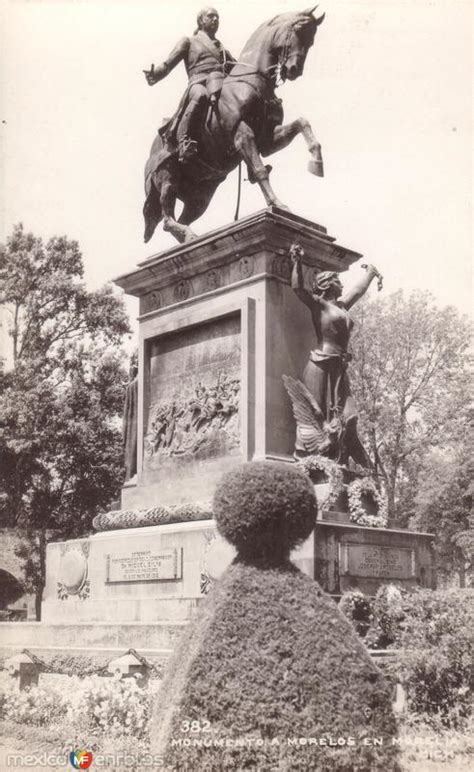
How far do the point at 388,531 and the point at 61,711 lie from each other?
4835 millimetres

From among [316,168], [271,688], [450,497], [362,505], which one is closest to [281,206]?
[316,168]

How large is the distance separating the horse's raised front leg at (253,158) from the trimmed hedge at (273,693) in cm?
846

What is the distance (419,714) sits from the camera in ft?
32.6

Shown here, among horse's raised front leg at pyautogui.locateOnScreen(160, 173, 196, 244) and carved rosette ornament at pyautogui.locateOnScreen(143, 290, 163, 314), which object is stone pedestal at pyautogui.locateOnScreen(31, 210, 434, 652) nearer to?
carved rosette ornament at pyautogui.locateOnScreen(143, 290, 163, 314)

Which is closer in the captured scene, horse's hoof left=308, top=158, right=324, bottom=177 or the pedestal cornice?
the pedestal cornice

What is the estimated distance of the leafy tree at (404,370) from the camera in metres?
39.9

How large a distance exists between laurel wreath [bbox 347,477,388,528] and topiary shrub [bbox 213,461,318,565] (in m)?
4.36

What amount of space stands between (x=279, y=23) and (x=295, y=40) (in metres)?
0.54

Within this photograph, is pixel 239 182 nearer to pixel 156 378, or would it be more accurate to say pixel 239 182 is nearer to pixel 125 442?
pixel 156 378

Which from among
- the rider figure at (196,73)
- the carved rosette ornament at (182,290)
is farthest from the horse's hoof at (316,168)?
the carved rosette ornament at (182,290)

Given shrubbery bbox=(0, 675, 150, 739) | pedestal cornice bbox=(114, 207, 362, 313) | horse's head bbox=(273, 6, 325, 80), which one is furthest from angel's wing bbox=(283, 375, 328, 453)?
horse's head bbox=(273, 6, 325, 80)

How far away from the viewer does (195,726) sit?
7.42 m

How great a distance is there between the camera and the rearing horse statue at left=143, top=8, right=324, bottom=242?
50.0ft

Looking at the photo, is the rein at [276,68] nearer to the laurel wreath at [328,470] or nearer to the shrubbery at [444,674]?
the laurel wreath at [328,470]
